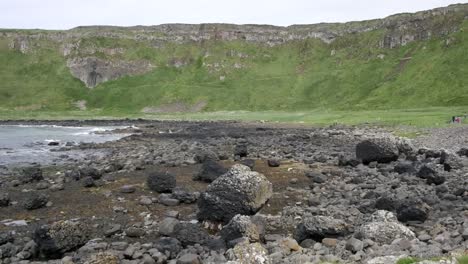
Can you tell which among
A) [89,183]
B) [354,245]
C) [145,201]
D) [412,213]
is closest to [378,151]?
[412,213]

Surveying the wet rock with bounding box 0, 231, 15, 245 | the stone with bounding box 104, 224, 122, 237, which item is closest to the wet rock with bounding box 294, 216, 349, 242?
the stone with bounding box 104, 224, 122, 237

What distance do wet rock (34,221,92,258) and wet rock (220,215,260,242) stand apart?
5.07m

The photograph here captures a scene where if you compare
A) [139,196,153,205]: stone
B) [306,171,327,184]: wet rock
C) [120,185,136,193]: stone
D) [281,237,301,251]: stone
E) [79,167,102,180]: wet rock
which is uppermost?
[281,237,301,251]: stone

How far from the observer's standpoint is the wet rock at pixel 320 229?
15.1m

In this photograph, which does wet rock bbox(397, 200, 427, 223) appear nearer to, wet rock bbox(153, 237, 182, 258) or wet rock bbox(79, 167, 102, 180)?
wet rock bbox(153, 237, 182, 258)

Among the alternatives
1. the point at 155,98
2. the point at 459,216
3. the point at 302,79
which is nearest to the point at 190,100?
the point at 155,98

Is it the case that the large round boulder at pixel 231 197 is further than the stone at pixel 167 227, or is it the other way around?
the large round boulder at pixel 231 197

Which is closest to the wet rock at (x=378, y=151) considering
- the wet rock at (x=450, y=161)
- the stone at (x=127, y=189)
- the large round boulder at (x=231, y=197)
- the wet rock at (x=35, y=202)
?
the wet rock at (x=450, y=161)

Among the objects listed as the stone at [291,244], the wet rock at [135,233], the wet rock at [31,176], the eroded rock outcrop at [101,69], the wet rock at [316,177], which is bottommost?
the wet rock at [31,176]

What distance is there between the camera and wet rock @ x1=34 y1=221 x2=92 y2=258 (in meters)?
14.8

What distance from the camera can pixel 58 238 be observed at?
14.9m

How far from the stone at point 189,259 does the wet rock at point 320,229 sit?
146 inches

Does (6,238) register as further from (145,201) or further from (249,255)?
(249,255)

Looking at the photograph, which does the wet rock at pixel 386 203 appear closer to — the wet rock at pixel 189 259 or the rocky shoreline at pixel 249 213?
the rocky shoreline at pixel 249 213
